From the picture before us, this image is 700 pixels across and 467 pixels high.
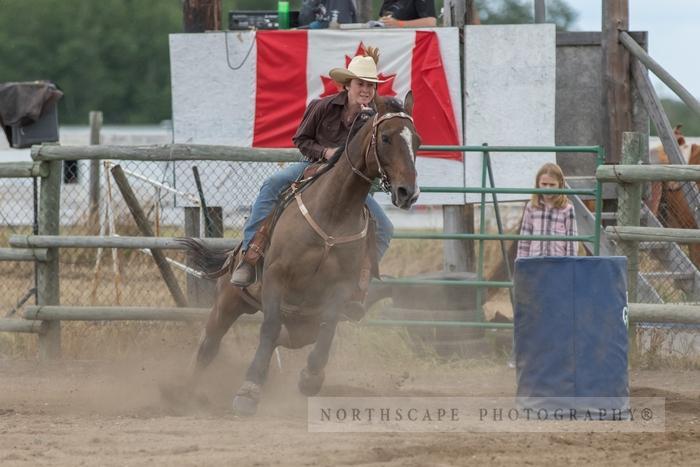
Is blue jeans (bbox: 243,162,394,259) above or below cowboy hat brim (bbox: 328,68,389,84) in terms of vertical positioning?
below

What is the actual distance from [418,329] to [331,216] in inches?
130

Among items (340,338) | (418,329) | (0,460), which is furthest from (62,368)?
(0,460)

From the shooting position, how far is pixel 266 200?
8.88 metres

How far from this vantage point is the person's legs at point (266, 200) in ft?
29.0

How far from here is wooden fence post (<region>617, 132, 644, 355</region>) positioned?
34.1ft

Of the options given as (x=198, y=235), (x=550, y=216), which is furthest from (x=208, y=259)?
(x=550, y=216)

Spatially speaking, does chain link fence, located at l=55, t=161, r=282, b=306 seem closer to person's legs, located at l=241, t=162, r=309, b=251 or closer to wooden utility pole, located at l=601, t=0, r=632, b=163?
person's legs, located at l=241, t=162, r=309, b=251

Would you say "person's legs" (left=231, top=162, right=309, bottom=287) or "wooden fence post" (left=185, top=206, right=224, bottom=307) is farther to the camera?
"wooden fence post" (left=185, top=206, right=224, bottom=307)

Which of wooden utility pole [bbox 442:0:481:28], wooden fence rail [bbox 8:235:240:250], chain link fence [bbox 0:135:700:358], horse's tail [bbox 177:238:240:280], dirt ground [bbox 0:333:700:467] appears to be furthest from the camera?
wooden utility pole [bbox 442:0:481:28]

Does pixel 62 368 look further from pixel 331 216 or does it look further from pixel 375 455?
pixel 375 455

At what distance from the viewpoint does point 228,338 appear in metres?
11.3

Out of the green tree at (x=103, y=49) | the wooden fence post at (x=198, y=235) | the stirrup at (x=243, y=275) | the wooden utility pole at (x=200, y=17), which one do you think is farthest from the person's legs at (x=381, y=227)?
the green tree at (x=103, y=49)

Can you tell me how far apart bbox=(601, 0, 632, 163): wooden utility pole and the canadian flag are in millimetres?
1916

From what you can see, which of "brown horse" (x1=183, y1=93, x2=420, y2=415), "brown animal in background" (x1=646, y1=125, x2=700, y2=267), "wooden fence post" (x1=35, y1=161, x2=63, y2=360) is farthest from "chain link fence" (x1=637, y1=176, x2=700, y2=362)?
"wooden fence post" (x1=35, y1=161, x2=63, y2=360)
